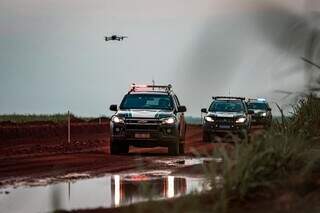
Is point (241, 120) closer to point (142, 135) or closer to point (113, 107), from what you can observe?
point (142, 135)

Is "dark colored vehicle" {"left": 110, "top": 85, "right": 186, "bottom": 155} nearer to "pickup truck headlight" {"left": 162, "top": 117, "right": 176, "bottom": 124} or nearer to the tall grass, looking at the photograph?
"pickup truck headlight" {"left": 162, "top": 117, "right": 176, "bottom": 124}

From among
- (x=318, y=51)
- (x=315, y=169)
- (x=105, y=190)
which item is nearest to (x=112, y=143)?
(x=105, y=190)

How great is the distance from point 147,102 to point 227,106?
9451 millimetres

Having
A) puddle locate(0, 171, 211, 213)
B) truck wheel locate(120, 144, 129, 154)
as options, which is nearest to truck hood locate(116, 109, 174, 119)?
truck wheel locate(120, 144, 129, 154)

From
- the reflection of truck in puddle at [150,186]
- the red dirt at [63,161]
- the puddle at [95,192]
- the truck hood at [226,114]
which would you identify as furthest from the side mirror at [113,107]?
the truck hood at [226,114]

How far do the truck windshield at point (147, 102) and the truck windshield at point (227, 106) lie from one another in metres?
8.60

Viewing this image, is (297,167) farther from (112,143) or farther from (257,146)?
(112,143)

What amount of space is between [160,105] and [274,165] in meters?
15.9

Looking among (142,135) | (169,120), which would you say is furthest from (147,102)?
(142,135)

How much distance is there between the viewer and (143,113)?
2277cm

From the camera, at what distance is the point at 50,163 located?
19141 millimetres

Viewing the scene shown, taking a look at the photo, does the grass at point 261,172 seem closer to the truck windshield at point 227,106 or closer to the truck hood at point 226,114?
the truck hood at point 226,114

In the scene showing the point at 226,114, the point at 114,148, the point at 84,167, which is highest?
the point at 226,114

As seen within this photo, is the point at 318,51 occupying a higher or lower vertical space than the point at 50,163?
higher
